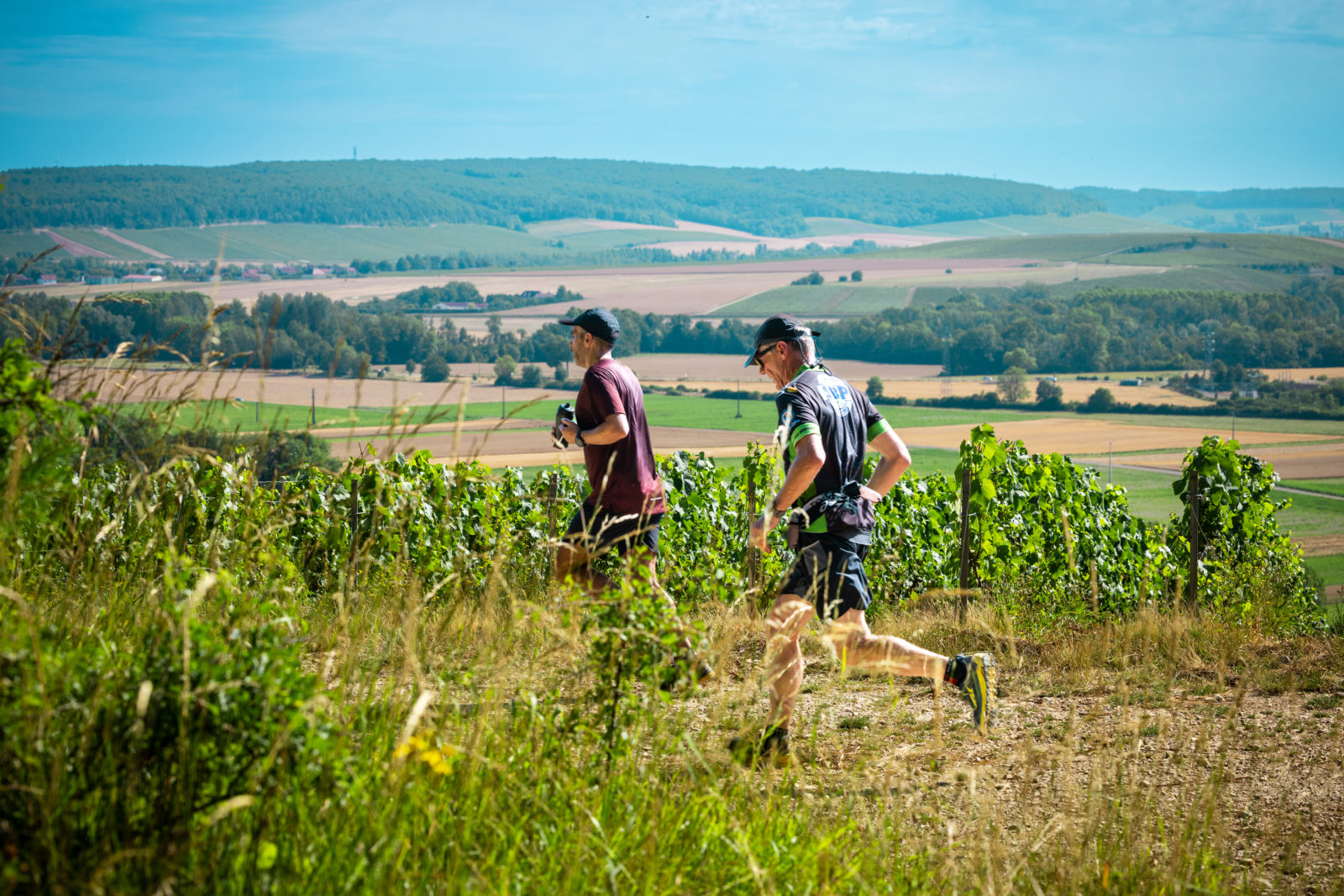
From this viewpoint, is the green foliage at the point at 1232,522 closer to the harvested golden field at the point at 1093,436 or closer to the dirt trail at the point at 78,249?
the harvested golden field at the point at 1093,436

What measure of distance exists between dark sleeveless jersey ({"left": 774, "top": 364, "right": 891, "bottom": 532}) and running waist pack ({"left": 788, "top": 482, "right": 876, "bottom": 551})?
0.10ft

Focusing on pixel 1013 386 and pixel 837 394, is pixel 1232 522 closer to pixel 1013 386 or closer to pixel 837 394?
pixel 837 394

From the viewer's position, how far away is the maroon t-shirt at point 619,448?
5051mm

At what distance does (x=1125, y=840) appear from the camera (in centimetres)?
A: 304

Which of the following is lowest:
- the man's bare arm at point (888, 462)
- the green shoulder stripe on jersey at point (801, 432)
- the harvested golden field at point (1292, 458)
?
the harvested golden field at point (1292, 458)

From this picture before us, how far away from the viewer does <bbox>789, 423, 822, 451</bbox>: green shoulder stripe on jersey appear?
409cm

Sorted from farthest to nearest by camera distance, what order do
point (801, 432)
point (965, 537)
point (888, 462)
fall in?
point (965, 537), point (888, 462), point (801, 432)

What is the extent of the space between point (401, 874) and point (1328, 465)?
71397mm

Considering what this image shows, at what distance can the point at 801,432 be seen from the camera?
4.10m

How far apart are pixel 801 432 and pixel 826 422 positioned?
A: 216 mm

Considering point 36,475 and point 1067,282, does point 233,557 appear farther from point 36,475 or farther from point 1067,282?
point 1067,282

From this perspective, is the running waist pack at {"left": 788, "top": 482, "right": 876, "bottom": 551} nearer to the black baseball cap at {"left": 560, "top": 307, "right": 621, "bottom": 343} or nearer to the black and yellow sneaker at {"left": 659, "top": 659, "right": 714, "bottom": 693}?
the black and yellow sneaker at {"left": 659, "top": 659, "right": 714, "bottom": 693}

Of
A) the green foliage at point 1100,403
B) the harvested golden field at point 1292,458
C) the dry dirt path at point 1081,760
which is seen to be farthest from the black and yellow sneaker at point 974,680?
the green foliage at point 1100,403

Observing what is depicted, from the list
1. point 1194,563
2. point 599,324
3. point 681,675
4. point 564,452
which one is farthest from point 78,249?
point 681,675
